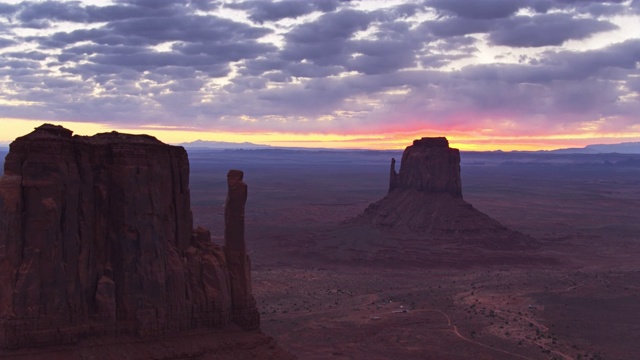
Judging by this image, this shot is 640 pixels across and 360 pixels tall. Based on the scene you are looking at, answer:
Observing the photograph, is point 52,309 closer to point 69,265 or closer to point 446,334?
point 69,265

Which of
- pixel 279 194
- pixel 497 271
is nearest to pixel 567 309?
pixel 497 271

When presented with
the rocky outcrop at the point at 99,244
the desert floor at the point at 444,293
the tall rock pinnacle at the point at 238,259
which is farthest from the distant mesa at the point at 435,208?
the rocky outcrop at the point at 99,244

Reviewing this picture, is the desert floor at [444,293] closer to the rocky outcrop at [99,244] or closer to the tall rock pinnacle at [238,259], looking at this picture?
the tall rock pinnacle at [238,259]

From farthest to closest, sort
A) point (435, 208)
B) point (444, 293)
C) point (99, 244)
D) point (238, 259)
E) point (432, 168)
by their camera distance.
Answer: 1. point (432, 168)
2. point (435, 208)
3. point (444, 293)
4. point (238, 259)
5. point (99, 244)

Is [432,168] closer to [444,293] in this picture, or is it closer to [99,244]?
[444,293]

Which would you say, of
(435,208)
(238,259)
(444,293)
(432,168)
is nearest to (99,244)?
(238,259)

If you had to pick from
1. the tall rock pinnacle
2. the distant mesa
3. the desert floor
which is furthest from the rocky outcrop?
the distant mesa
